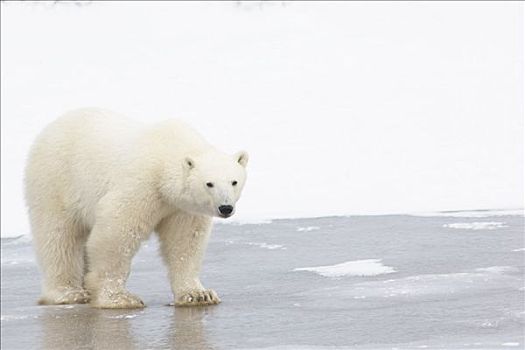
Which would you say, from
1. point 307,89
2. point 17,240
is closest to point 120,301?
point 17,240

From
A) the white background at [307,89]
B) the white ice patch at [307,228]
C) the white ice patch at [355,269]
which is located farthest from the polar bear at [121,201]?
the white background at [307,89]

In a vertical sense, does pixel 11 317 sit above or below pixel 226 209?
below

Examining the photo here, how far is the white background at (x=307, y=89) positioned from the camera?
37.8 feet

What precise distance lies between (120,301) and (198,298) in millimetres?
399

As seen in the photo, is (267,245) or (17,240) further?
(17,240)

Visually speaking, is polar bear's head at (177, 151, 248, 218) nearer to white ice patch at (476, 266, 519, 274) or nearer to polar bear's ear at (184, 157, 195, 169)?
polar bear's ear at (184, 157, 195, 169)

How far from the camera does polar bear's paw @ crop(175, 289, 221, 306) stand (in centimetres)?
610

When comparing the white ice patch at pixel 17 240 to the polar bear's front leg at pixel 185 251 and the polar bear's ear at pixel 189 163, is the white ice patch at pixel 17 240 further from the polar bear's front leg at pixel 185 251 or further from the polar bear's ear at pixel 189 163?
the polar bear's ear at pixel 189 163

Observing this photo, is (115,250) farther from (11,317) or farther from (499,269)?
(499,269)

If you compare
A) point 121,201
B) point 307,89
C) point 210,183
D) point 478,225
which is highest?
point 210,183

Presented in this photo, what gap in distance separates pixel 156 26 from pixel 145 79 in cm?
212

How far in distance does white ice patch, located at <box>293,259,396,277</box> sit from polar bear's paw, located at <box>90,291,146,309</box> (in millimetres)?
1124

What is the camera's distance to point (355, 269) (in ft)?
22.1

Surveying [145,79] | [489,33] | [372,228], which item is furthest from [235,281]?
[489,33]
